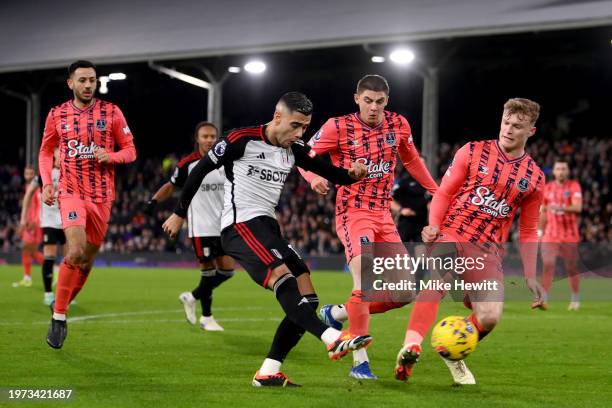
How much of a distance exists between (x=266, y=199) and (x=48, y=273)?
338 inches

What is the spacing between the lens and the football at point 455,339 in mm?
6832

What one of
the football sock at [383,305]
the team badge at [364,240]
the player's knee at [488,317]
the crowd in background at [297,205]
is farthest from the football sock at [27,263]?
the player's knee at [488,317]

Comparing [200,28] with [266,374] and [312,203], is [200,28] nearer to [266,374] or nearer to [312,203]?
[312,203]

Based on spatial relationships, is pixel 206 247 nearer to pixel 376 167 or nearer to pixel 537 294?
pixel 376 167

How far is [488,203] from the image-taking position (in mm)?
7215

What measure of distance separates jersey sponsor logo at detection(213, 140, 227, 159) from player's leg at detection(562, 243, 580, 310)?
8861mm

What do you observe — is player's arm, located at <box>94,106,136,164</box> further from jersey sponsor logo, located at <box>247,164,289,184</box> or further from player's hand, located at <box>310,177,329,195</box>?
jersey sponsor logo, located at <box>247,164,289,184</box>

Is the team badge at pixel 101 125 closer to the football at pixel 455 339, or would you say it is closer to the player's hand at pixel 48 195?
the player's hand at pixel 48 195

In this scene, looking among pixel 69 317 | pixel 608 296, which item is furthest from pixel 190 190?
pixel 608 296

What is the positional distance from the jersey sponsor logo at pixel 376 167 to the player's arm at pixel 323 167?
0.86 meters

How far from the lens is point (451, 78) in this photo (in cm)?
3462

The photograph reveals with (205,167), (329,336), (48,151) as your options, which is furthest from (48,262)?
(329,336)

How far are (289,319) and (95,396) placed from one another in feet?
4.26

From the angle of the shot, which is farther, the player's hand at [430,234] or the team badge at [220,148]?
the team badge at [220,148]
